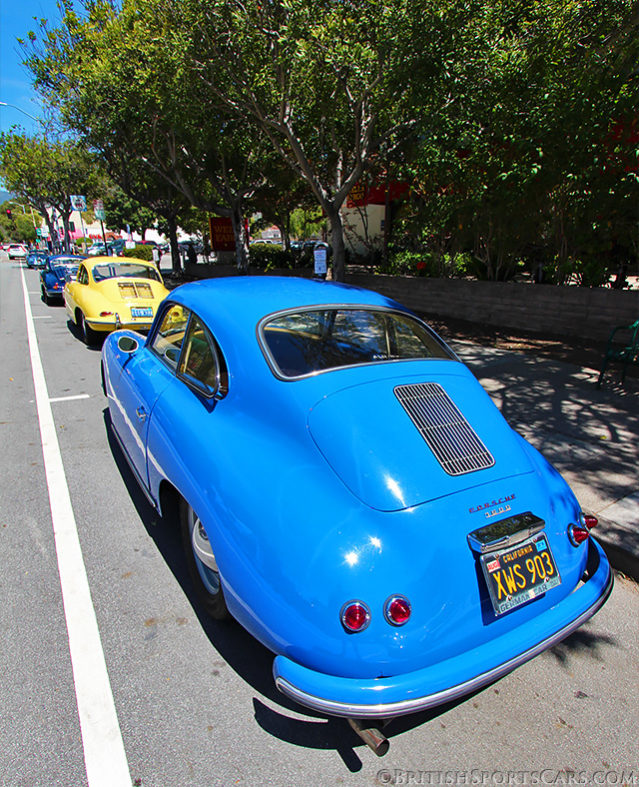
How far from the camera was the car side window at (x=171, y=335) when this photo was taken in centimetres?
322

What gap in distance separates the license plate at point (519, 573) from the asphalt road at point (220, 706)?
0.62 metres

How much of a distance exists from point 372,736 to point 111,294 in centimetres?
841

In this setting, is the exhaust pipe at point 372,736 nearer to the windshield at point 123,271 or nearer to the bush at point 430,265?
the windshield at point 123,271

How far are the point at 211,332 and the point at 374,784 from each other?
88.8 inches

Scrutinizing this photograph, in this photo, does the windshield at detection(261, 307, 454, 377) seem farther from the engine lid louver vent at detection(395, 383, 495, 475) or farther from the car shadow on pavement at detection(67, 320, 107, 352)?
the car shadow on pavement at detection(67, 320, 107, 352)

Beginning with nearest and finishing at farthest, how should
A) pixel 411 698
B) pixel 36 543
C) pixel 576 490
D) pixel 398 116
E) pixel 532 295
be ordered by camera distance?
pixel 411 698
pixel 36 543
pixel 576 490
pixel 532 295
pixel 398 116

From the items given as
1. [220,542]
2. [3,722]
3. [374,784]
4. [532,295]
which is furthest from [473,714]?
[532,295]

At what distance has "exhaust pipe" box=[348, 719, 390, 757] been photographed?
1.68m

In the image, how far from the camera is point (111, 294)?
8492mm

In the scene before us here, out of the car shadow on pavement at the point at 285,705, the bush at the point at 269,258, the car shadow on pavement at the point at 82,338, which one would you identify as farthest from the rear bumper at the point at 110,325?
the bush at the point at 269,258

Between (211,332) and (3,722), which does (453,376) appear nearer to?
(211,332)

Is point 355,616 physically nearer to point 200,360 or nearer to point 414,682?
point 414,682

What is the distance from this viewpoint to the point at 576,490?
3725 mm

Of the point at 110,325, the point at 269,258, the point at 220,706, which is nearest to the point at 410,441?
the point at 220,706
